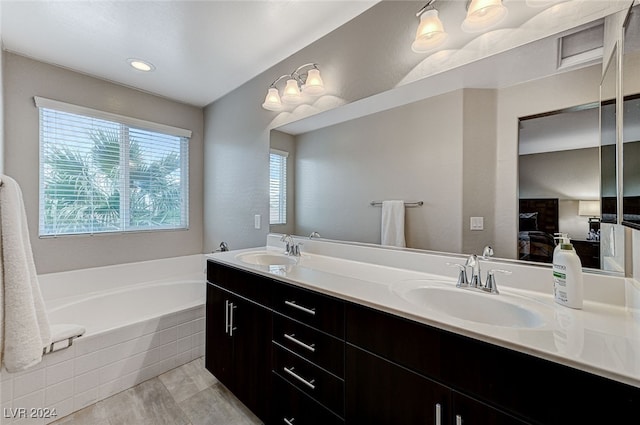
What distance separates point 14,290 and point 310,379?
1.12 metres

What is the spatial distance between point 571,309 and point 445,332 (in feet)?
1.57

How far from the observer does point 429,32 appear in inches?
48.6

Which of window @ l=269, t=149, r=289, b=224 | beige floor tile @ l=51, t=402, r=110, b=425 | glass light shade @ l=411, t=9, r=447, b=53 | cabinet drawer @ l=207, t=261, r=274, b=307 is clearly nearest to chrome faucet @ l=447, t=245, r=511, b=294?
cabinet drawer @ l=207, t=261, r=274, b=307

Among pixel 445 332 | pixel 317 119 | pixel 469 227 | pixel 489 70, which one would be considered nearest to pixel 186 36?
pixel 317 119

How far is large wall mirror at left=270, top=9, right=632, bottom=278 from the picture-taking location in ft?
3.31

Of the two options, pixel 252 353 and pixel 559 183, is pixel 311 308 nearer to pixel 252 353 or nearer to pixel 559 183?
pixel 252 353

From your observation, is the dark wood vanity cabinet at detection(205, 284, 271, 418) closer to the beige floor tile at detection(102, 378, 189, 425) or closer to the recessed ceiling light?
the beige floor tile at detection(102, 378, 189, 425)

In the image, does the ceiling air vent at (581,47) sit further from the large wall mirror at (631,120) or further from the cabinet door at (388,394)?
the cabinet door at (388,394)

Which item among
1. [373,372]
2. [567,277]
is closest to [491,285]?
[567,277]

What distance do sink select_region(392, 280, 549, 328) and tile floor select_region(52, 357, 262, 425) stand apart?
1.26 metres

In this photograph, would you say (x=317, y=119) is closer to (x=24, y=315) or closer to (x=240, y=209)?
(x=240, y=209)

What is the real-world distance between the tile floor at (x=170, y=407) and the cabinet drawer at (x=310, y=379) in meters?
0.58

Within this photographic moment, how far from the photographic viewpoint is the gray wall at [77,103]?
6.75 ft

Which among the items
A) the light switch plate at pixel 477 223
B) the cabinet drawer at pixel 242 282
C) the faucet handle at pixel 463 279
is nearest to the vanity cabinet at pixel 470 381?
Result: the faucet handle at pixel 463 279
